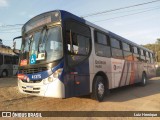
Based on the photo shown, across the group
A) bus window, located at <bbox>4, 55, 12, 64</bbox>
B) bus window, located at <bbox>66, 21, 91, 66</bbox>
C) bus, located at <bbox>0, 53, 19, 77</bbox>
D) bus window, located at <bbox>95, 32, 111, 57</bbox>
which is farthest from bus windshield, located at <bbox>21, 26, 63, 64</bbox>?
bus window, located at <bbox>4, 55, 12, 64</bbox>

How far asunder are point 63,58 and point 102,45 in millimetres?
3014

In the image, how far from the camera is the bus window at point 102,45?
8.48 m

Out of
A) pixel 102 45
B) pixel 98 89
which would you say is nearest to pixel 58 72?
pixel 98 89

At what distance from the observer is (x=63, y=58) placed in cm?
635

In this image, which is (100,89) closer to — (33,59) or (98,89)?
(98,89)

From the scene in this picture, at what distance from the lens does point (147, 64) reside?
16.4 meters

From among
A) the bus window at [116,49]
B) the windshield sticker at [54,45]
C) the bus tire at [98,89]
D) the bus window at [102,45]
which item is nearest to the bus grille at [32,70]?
the windshield sticker at [54,45]

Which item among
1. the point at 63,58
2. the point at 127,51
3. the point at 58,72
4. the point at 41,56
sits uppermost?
the point at 127,51

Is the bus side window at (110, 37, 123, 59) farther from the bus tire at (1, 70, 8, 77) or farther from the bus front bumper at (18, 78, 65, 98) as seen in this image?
the bus tire at (1, 70, 8, 77)

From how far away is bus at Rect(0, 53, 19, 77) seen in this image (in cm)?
2420

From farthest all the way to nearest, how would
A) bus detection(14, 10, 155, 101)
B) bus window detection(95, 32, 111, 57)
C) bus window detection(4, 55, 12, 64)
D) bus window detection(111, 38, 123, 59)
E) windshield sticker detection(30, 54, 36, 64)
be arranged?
bus window detection(4, 55, 12, 64), bus window detection(111, 38, 123, 59), bus window detection(95, 32, 111, 57), windshield sticker detection(30, 54, 36, 64), bus detection(14, 10, 155, 101)

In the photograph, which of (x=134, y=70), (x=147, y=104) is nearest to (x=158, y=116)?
(x=147, y=104)

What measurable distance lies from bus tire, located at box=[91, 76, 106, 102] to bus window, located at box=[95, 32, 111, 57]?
3.49 feet

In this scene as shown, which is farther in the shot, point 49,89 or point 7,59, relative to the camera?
point 7,59
